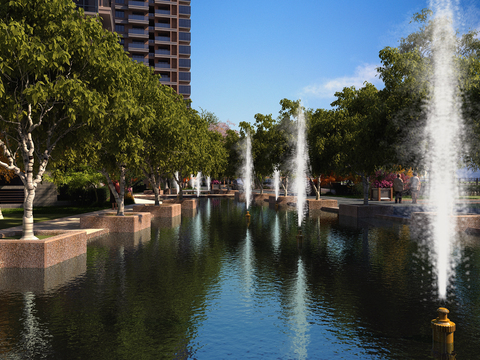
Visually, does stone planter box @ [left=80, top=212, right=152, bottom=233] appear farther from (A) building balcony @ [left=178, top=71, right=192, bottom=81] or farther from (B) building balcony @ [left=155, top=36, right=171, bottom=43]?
(B) building balcony @ [left=155, top=36, right=171, bottom=43]

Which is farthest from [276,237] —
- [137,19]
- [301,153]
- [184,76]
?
[137,19]

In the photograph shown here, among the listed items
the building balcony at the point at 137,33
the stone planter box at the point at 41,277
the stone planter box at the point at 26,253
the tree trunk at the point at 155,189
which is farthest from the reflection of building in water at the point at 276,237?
the building balcony at the point at 137,33

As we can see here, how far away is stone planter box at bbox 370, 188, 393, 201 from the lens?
42094 mm

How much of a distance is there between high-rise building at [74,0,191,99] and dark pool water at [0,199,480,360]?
98128 millimetres

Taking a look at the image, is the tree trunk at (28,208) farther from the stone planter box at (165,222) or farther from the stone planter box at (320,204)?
the stone planter box at (320,204)

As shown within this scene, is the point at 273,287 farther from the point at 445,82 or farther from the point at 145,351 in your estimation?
the point at 445,82

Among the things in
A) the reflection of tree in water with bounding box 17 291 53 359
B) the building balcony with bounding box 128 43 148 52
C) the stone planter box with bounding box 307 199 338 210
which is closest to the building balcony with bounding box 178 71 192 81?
the building balcony with bounding box 128 43 148 52

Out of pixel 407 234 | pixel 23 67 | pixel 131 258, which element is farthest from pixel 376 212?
pixel 23 67

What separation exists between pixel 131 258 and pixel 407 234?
36.5 ft

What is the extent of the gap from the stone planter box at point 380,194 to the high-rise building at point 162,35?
7243 cm

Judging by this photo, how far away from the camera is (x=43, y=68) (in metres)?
12.3

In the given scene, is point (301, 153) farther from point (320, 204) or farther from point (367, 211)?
point (367, 211)

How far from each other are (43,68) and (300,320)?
9489mm

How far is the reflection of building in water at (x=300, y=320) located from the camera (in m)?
6.12
